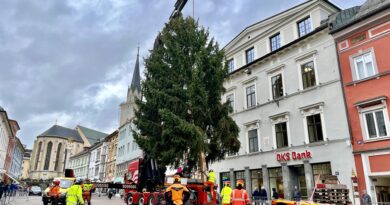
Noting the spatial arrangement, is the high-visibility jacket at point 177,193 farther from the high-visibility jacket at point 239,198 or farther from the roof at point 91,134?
the roof at point 91,134

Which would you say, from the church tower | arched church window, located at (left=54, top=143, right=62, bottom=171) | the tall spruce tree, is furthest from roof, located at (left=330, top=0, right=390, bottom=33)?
arched church window, located at (left=54, top=143, right=62, bottom=171)

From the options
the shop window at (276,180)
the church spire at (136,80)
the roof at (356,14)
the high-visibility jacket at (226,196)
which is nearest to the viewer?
the high-visibility jacket at (226,196)

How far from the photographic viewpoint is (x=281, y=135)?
21.1m

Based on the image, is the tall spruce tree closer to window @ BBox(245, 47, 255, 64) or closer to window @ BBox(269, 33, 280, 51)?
window @ BBox(269, 33, 280, 51)

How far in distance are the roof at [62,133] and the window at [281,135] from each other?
92470mm

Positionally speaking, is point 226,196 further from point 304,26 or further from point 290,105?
point 304,26

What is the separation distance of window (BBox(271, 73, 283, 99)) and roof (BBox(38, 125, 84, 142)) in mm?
91936

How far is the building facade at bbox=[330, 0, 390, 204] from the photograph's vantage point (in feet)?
50.3

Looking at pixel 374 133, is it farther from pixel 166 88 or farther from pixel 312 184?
pixel 166 88

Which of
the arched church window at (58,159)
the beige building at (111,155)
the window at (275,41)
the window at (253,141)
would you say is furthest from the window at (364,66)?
the arched church window at (58,159)

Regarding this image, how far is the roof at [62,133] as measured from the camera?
9740cm

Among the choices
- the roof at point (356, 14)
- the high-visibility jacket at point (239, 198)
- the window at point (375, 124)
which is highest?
the roof at point (356, 14)

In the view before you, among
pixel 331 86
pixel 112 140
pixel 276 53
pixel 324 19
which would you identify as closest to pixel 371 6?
pixel 324 19

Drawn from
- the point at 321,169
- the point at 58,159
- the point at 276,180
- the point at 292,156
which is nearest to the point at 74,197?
the point at 292,156
